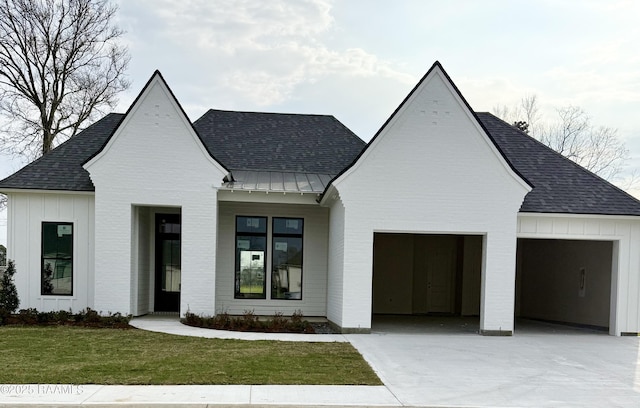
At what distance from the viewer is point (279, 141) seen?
18.2 metres

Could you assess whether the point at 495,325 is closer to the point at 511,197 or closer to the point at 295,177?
the point at 511,197

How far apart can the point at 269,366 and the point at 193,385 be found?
1572 millimetres

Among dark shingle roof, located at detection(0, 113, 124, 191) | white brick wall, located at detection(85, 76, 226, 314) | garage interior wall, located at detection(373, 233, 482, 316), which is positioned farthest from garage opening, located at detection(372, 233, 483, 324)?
dark shingle roof, located at detection(0, 113, 124, 191)

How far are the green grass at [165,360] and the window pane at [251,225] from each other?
523 cm

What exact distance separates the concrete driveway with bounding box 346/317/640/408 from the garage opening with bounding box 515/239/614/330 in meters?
1.56

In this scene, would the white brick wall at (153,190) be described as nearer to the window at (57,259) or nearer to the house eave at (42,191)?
the house eave at (42,191)

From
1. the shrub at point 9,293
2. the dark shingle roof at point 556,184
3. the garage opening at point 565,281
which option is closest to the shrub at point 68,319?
the shrub at point 9,293

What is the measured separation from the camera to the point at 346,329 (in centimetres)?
1287

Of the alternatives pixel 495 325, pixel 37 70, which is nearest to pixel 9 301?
pixel 495 325

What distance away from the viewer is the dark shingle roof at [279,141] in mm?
17062

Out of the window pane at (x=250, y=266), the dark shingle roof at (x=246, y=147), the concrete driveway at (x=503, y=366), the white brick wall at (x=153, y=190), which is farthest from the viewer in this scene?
the window pane at (x=250, y=266)

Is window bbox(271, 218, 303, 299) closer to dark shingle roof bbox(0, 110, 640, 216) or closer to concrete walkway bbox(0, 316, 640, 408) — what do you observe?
dark shingle roof bbox(0, 110, 640, 216)

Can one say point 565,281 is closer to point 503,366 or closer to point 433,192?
point 433,192

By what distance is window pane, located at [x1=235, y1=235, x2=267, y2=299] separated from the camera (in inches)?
639
